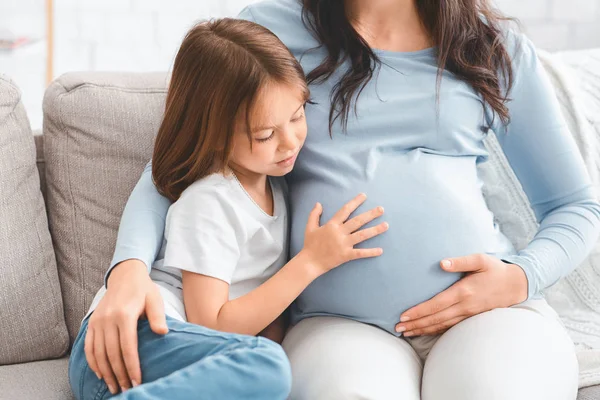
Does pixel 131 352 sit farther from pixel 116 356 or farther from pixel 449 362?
pixel 449 362

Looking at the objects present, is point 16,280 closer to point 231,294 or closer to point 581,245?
point 231,294

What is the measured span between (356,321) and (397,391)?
0.61ft

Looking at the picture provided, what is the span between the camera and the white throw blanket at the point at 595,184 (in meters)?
1.55

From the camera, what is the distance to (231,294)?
126 cm

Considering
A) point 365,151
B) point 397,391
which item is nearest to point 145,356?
point 397,391

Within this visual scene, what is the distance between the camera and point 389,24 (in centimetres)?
146

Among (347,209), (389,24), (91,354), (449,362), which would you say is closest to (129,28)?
(389,24)

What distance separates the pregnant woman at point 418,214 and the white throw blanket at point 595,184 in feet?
0.53

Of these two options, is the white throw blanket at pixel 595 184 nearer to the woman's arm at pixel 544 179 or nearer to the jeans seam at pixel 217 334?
the woman's arm at pixel 544 179

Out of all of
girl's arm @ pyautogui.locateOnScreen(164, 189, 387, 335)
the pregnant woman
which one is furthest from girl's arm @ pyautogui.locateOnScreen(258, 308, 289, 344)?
girl's arm @ pyautogui.locateOnScreen(164, 189, 387, 335)

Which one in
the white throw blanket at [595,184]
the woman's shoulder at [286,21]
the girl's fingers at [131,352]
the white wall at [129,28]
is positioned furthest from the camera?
the white wall at [129,28]

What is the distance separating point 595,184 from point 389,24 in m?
0.54

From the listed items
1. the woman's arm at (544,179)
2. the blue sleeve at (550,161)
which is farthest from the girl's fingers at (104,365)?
the blue sleeve at (550,161)

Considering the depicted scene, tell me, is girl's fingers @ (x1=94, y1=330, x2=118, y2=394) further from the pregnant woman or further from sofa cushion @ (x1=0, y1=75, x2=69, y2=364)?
sofa cushion @ (x1=0, y1=75, x2=69, y2=364)
